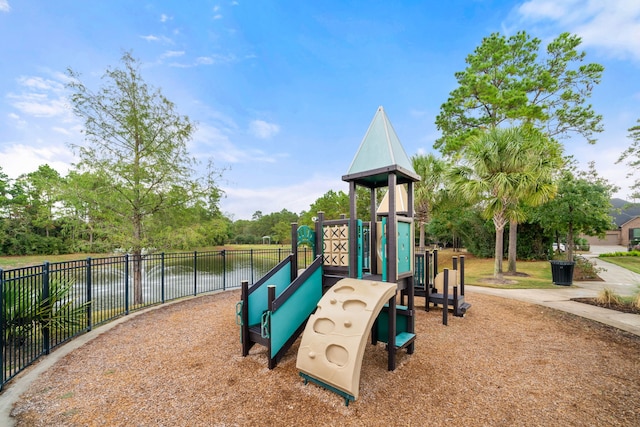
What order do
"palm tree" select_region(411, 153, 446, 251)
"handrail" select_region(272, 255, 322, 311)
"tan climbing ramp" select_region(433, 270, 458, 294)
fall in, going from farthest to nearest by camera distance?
Result: "palm tree" select_region(411, 153, 446, 251)
"tan climbing ramp" select_region(433, 270, 458, 294)
"handrail" select_region(272, 255, 322, 311)

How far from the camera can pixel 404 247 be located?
4.29 meters

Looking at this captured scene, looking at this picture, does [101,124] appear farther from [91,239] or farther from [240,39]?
[240,39]

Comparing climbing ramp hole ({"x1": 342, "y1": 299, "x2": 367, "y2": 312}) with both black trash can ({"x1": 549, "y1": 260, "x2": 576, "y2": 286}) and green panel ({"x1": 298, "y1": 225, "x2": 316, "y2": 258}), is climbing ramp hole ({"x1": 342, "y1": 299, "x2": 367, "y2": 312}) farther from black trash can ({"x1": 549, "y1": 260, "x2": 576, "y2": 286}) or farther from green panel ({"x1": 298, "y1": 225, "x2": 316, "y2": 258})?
black trash can ({"x1": 549, "y1": 260, "x2": 576, "y2": 286})

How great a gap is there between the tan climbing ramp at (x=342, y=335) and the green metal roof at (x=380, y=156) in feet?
5.91

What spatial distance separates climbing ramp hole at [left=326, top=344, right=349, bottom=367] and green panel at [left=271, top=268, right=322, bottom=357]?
97 centimetres

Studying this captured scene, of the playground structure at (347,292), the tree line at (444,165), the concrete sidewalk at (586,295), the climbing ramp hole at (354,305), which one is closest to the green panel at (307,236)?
the playground structure at (347,292)

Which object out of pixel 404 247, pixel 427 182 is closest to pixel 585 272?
pixel 427 182

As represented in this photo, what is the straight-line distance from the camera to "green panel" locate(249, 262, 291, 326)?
4443 millimetres

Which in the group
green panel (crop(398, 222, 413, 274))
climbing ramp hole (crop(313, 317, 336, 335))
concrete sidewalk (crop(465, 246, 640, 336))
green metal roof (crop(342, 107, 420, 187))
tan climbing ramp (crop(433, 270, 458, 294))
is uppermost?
green metal roof (crop(342, 107, 420, 187))

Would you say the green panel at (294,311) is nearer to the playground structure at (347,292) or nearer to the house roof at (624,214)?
the playground structure at (347,292)

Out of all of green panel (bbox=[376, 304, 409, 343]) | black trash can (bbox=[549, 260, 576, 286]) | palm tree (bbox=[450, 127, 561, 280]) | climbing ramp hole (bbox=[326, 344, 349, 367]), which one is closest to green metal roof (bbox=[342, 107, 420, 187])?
green panel (bbox=[376, 304, 409, 343])

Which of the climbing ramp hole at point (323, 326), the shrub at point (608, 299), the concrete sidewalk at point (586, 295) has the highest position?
the climbing ramp hole at point (323, 326)

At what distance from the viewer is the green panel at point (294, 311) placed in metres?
3.74

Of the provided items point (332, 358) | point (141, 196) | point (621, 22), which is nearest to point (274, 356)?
point (332, 358)
